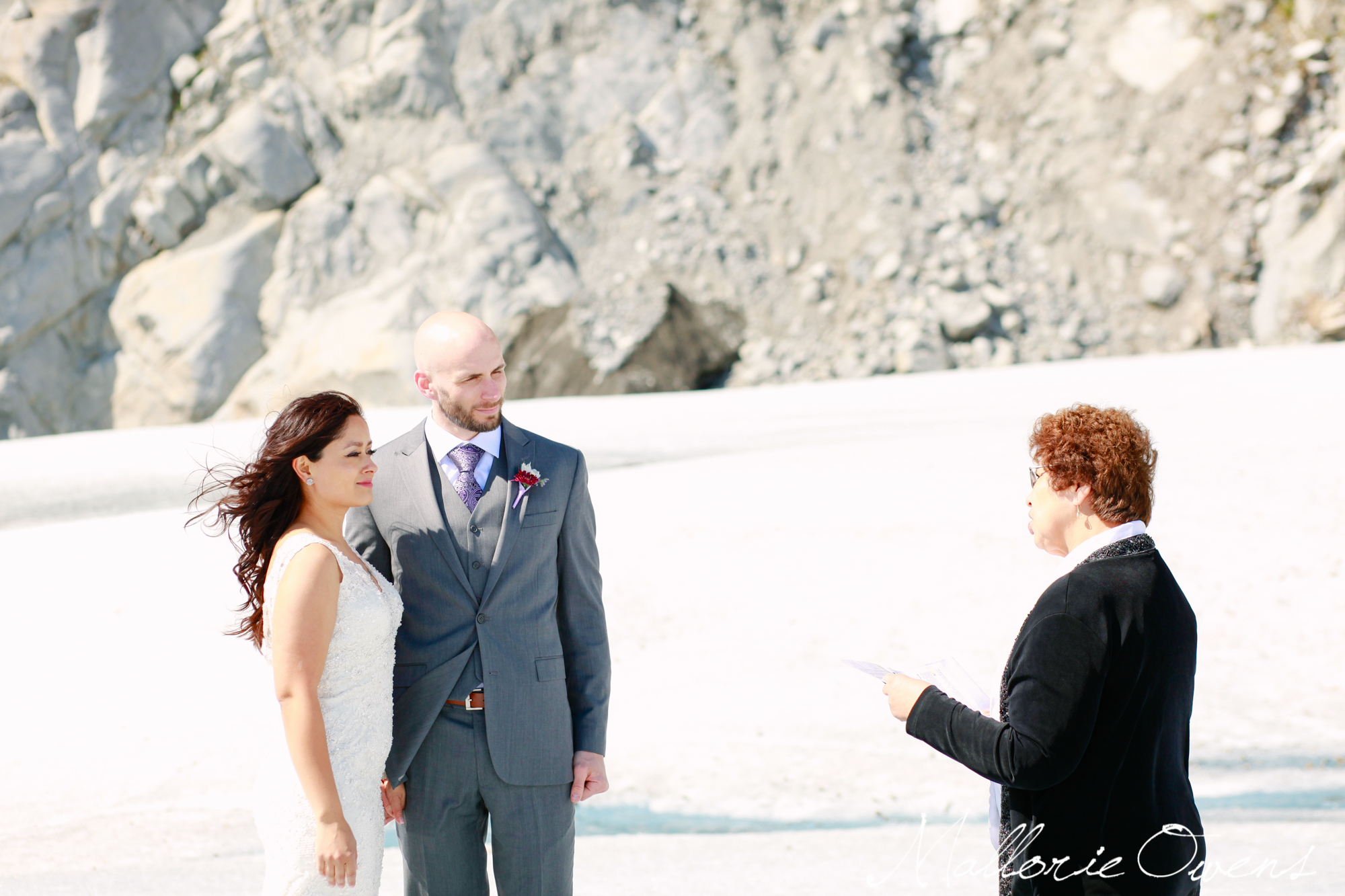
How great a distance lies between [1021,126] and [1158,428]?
8812 millimetres

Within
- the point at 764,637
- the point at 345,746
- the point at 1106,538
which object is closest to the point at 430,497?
the point at 345,746

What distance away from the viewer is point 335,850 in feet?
5.71

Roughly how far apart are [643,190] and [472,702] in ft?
44.7

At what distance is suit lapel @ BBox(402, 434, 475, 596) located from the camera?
2033 mm

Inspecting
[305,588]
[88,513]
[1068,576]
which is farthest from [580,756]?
[88,513]

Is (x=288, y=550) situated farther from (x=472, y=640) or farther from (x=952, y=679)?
(x=952, y=679)

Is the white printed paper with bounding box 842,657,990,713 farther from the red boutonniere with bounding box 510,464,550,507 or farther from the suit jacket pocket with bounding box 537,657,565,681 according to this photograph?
the red boutonniere with bounding box 510,464,550,507

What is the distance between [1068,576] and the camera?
1.57 metres

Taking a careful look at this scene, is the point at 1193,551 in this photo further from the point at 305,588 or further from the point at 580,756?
the point at 305,588

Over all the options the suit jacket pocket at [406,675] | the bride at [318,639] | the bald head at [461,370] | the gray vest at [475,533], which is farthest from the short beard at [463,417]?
the suit jacket pocket at [406,675]

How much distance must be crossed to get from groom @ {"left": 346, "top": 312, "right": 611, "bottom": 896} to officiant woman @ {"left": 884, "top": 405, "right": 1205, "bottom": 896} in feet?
2.50

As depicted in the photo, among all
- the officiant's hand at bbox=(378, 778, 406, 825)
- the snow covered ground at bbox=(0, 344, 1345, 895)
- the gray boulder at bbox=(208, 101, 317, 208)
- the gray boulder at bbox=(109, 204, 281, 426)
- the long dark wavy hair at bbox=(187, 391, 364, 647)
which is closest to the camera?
the long dark wavy hair at bbox=(187, 391, 364, 647)

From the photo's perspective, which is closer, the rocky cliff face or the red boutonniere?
the red boutonniere

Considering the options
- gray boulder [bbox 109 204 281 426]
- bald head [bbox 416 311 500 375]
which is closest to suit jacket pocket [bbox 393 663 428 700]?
bald head [bbox 416 311 500 375]
